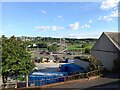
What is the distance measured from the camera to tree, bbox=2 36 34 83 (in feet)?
66.9

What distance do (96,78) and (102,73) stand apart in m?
1.82

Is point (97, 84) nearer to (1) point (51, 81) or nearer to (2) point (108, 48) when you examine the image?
(1) point (51, 81)

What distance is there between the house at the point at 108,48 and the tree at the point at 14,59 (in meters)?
10.6

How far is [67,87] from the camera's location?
755 inches

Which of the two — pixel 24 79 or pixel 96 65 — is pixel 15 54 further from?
pixel 96 65

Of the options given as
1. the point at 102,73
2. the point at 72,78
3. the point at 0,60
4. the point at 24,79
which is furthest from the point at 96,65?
the point at 0,60

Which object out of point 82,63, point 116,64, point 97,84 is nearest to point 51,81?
point 97,84

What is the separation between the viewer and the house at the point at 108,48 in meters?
27.1

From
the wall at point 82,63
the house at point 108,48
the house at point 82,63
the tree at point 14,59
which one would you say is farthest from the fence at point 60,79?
the house at point 82,63

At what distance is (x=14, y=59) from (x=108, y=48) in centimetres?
1282

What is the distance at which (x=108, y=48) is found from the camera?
28.3 metres

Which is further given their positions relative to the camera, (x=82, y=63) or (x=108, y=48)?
(x=82, y=63)

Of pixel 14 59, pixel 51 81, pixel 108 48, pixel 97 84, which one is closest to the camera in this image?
pixel 97 84

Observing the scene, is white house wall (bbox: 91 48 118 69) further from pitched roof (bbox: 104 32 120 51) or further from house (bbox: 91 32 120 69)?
pitched roof (bbox: 104 32 120 51)
